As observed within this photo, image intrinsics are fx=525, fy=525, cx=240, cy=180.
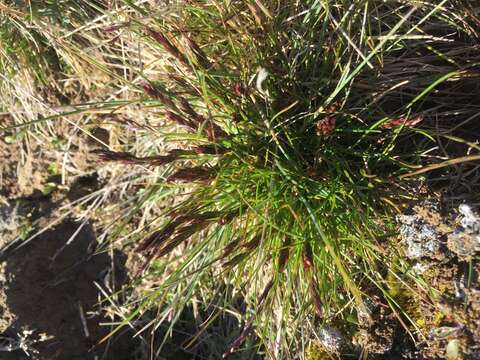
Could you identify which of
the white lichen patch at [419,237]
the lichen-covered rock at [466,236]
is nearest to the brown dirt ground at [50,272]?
the white lichen patch at [419,237]

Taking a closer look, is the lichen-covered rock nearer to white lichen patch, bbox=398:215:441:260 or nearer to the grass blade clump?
white lichen patch, bbox=398:215:441:260

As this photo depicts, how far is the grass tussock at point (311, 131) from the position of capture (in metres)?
2.17

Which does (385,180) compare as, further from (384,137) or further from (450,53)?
(450,53)

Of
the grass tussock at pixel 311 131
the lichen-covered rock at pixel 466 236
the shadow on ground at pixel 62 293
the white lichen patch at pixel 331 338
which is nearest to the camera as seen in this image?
the lichen-covered rock at pixel 466 236

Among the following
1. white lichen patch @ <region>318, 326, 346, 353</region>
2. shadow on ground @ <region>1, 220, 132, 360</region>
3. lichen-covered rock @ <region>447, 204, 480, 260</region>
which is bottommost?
white lichen patch @ <region>318, 326, 346, 353</region>

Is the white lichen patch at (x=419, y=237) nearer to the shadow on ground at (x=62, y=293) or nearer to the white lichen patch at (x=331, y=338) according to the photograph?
the white lichen patch at (x=331, y=338)

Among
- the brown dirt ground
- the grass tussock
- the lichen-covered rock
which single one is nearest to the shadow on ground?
the brown dirt ground

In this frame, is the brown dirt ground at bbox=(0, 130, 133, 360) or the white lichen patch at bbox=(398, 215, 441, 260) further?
the brown dirt ground at bbox=(0, 130, 133, 360)

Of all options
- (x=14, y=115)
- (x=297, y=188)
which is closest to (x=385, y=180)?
(x=297, y=188)

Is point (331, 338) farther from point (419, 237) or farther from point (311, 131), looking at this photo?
point (311, 131)

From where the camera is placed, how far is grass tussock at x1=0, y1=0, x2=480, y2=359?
2.17 metres

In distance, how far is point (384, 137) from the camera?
7.31ft

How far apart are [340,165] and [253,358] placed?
3.86 feet

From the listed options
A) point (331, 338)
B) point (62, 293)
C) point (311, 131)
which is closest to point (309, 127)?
point (311, 131)
